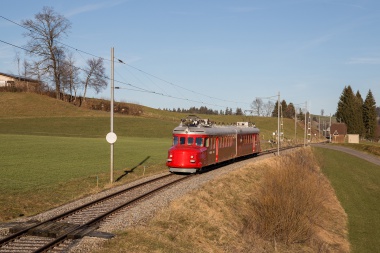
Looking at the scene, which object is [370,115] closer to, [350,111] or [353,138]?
[350,111]

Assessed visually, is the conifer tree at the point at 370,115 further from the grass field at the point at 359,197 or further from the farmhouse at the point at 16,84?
the farmhouse at the point at 16,84

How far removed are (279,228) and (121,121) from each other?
7270cm

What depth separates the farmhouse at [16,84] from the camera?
10162cm

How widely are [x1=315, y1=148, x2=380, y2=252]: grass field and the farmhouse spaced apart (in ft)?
246

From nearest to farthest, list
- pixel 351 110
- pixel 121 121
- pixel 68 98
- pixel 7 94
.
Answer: pixel 121 121
pixel 7 94
pixel 68 98
pixel 351 110

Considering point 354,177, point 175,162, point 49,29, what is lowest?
point 354,177

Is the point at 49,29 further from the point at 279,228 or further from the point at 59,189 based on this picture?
the point at 279,228

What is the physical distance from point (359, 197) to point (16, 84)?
91060 mm

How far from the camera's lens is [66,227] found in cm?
1430

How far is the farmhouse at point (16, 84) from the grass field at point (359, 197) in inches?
2947

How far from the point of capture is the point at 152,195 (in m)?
→ 21.5

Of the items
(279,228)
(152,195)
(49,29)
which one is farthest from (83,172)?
(49,29)

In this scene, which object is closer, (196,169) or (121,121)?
(196,169)

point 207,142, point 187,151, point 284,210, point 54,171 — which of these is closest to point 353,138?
point 207,142
